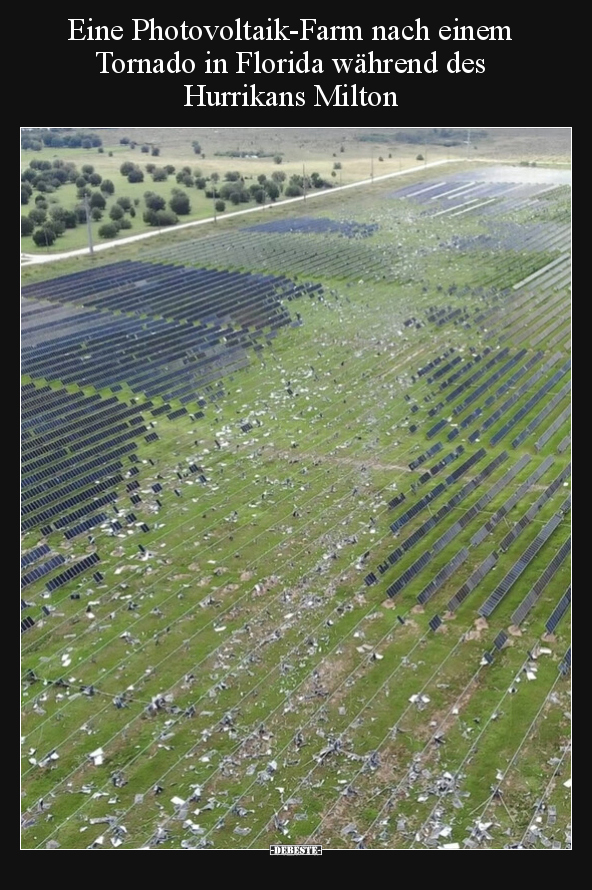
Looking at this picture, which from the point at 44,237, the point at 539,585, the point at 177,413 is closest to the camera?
the point at 539,585

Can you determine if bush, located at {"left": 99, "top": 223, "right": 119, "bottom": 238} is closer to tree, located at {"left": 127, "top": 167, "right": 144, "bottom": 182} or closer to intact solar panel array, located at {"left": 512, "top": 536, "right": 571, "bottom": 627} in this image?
tree, located at {"left": 127, "top": 167, "right": 144, "bottom": 182}

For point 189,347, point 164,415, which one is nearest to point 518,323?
point 189,347

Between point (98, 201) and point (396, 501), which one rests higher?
point (98, 201)

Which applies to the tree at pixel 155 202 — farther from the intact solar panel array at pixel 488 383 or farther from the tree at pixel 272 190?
the intact solar panel array at pixel 488 383

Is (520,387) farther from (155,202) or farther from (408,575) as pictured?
(155,202)

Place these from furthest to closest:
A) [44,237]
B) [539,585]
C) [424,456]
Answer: [44,237] → [424,456] → [539,585]

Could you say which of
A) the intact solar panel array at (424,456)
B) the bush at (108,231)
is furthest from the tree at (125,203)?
the intact solar panel array at (424,456)

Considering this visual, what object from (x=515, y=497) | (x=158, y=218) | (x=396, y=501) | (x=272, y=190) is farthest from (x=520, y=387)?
(x=272, y=190)
